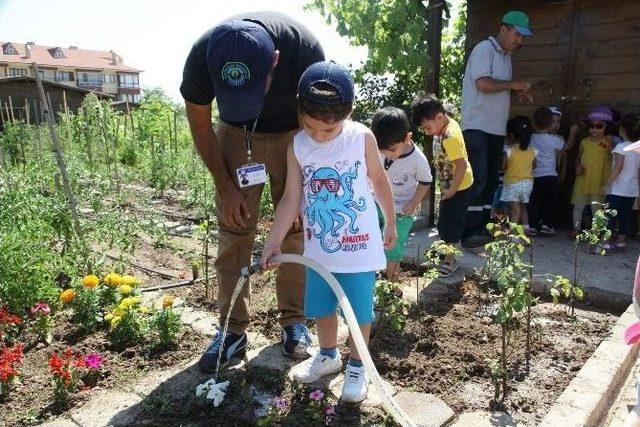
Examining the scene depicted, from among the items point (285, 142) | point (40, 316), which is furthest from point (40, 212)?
point (285, 142)

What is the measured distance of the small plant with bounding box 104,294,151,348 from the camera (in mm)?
2945

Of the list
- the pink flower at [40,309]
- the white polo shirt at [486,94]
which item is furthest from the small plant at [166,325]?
the white polo shirt at [486,94]

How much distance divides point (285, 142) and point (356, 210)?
0.62 meters

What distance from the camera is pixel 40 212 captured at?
3.81 meters

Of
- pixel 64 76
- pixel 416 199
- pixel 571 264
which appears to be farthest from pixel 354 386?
pixel 64 76

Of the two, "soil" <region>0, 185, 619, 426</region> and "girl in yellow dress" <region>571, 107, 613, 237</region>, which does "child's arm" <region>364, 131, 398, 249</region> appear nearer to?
"soil" <region>0, 185, 619, 426</region>

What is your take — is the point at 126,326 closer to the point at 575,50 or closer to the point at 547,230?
the point at 547,230

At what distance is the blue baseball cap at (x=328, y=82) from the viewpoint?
6.81 ft

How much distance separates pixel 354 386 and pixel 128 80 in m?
77.9

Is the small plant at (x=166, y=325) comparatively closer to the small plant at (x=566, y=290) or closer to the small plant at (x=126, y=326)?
the small plant at (x=126, y=326)

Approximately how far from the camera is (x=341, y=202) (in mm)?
2289

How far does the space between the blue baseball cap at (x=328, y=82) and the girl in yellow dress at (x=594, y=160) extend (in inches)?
154

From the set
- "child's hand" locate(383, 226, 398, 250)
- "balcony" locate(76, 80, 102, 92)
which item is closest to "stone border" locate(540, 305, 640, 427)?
"child's hand" locate(383, 226, 398, 250)

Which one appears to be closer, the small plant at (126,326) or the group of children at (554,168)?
the small plant at (126,326)
